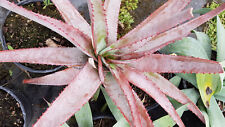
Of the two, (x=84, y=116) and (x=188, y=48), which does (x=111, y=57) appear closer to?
(x=84, y=116)

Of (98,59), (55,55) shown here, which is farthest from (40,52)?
(98,59)

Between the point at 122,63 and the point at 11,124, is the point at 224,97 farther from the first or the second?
the point at 11,124

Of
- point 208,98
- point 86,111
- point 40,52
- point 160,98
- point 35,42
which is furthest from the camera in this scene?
point 35,42

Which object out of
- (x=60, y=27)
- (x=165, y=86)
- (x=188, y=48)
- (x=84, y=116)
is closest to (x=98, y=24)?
(x=60, y=27)

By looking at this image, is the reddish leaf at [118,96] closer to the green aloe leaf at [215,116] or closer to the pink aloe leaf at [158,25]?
the pink aloe leaf at [158,25]

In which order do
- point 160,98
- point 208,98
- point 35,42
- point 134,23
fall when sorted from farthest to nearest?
1. point 134,23
2. point 35,42
3. point 208,98
4. point 160,98

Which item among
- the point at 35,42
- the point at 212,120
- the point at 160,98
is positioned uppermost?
the point at 35,42
